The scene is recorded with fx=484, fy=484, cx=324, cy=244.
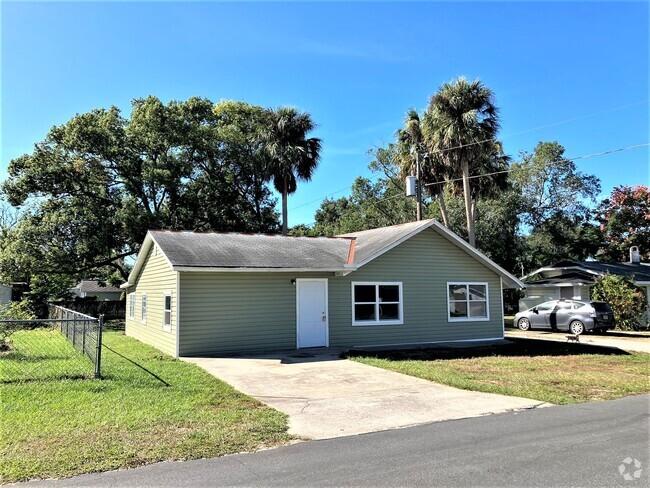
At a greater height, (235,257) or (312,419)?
(235,257)

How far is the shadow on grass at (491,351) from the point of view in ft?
45.0

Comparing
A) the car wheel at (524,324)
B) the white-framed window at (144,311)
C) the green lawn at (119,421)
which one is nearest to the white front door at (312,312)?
the green lawn at (119,421)

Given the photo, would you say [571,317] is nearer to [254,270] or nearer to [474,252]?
[474,252]

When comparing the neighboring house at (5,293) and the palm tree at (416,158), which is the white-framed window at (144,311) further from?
the neighboring house at (5,293)

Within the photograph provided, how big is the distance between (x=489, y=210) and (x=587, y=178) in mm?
10073

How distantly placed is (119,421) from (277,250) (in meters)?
10.0

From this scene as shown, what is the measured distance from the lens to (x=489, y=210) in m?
37.7

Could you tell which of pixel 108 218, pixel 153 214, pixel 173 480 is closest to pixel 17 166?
pixel 108 218

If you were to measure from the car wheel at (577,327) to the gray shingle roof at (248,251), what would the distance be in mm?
10661

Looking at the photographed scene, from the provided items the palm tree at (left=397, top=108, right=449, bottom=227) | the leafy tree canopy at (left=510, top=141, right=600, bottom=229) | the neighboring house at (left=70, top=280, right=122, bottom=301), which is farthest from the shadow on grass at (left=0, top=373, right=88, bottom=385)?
the neighboring house at (left=70, top=280, right=122, bottom=301)

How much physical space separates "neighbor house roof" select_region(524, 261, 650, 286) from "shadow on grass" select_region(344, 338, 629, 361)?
10.1 meters

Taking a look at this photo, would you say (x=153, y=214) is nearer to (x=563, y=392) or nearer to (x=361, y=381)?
(x=361, y=381)

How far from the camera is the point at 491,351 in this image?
15086 millimetres

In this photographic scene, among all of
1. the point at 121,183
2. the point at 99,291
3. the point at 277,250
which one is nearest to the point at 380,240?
the point at 277,250
